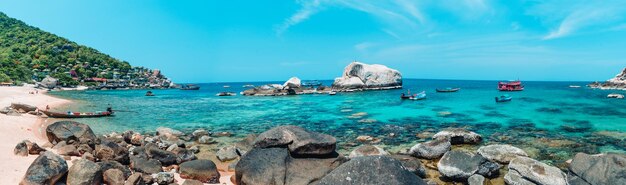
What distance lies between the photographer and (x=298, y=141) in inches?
513

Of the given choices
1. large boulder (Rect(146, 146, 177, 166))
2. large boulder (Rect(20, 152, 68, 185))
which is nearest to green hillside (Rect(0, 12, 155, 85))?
large boulder (Rect(146, 146, 177, 166))

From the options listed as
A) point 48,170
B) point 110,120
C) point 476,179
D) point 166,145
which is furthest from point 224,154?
point 110,120

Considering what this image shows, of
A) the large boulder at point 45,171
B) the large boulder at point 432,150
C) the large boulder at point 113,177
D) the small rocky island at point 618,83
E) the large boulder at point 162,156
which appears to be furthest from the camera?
the small rocky island at point 618,83

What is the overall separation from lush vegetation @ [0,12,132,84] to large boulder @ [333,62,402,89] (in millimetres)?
79034

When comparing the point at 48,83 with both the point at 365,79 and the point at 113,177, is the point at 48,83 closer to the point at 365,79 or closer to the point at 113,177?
the point at 365,79

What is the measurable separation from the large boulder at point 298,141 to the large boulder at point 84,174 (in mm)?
5315

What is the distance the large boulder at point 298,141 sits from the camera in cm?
1295

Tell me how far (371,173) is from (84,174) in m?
8.87

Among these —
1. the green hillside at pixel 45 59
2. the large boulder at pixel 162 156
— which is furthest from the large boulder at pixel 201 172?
the green hillside at pixel 45 59

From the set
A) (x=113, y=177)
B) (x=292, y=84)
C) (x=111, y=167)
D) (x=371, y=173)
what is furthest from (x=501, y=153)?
(x=292, y=84)

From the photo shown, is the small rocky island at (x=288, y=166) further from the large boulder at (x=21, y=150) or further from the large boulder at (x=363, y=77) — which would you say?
the large boulder at (x=363, y=77)

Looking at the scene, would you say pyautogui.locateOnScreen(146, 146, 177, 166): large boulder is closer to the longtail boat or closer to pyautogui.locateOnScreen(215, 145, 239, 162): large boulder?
pyautogui.locateOnScreen(215, 145, 239, 162): large boulder

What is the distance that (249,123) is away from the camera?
3266 cm

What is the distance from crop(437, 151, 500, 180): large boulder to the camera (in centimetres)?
1356
